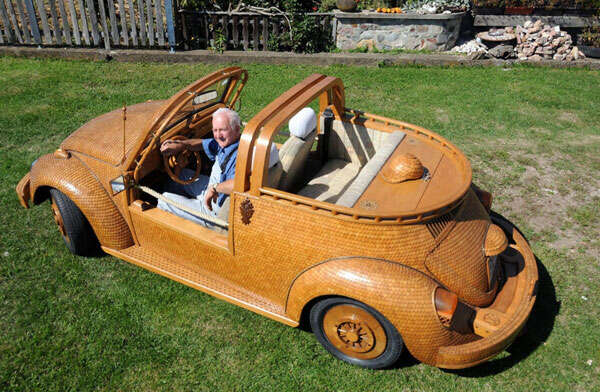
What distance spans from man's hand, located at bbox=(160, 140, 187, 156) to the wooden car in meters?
0.11

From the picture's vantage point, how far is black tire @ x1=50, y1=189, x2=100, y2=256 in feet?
13.8

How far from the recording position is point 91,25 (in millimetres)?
9805

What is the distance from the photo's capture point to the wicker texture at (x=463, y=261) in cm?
322

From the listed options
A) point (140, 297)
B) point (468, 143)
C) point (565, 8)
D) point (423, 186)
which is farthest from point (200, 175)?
point (565, 8)

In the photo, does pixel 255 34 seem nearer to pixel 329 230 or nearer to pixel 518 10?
pixel 518 10

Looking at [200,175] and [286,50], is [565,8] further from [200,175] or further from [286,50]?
[200,175]

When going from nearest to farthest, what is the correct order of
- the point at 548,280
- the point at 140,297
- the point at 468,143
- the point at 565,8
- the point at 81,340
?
the point at 81,340, the point at 140,297, the point at 548,280, the point at 468,143, the point at 565,8

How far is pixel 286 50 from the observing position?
404 inches

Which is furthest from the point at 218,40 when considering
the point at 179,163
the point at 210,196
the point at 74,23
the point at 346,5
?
the point at 210,196

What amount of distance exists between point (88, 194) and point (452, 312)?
10.6ft

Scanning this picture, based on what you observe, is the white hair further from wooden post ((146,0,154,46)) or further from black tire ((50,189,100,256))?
wooden post ((146,0,154,46))

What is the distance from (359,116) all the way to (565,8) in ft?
30.5

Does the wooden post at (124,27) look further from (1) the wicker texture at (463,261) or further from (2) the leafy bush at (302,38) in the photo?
(1) the wicker texture at (463,261)

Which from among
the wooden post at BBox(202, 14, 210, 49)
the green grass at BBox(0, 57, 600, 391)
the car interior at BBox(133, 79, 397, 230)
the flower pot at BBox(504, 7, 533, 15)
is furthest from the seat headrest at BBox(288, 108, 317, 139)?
the flower pot at BBox(504, 7, 533, 15)
